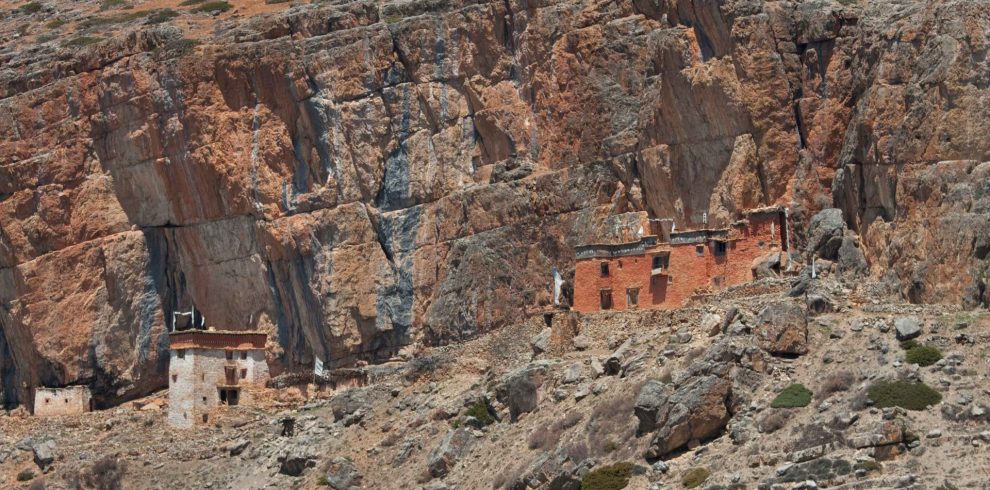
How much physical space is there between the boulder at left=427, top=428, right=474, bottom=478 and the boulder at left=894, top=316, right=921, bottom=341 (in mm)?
12522

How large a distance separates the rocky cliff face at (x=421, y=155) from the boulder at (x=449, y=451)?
760cm

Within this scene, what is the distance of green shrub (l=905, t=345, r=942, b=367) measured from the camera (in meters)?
58.8

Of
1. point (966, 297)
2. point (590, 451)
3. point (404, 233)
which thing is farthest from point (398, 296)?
point (966, 297)

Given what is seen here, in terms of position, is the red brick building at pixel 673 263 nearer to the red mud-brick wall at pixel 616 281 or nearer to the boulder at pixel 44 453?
the red mud-brick wall at pixel 616 281

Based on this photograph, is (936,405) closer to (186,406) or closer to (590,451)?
(590,451)

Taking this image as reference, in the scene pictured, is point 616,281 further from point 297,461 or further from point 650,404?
point 297,461

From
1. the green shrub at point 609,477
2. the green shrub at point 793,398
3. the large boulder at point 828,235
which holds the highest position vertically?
the large boulder at point 828,235

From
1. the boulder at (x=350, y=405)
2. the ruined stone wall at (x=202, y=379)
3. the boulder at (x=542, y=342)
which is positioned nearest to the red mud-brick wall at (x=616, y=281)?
the boulder at (x=542, y=342)

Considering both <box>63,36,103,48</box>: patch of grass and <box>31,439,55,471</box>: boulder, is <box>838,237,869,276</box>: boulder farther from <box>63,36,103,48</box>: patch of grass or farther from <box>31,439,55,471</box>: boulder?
<box>63,36,103,48</box>: patch of grass

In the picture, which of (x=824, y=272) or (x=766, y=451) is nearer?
(x=766, y=451)

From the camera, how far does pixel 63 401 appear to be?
79938 mm

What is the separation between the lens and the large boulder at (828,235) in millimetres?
66188

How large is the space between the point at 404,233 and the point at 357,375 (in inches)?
192

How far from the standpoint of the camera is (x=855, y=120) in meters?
67.2
